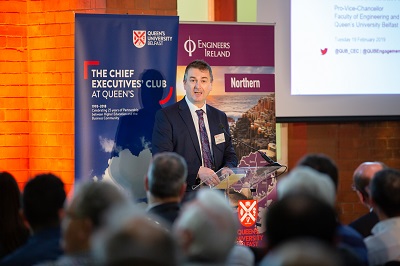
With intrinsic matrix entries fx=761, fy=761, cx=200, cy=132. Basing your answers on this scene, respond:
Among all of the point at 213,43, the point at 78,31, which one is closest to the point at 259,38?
the point at 213,43

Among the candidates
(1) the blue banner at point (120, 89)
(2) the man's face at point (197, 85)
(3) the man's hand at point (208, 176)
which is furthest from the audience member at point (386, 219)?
(1) the blue banner at point (120, 89)

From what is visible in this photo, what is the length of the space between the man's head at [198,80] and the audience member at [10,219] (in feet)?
8.11

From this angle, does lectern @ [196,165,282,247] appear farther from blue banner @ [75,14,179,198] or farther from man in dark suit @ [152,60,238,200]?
blue banner @ [75,14,179,198]

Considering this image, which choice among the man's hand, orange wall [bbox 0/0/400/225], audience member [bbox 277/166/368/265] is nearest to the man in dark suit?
the man's hand

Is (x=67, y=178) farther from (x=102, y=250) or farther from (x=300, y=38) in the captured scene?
(x=102, y=250)

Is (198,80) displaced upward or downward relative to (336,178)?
upward

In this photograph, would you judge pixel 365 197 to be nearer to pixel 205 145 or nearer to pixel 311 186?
pixel 311 186

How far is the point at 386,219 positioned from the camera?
330cm

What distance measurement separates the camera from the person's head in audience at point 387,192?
3.27 metres

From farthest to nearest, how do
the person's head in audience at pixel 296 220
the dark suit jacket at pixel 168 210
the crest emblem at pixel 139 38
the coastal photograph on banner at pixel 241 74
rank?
the coastal photograph on banner at pixel 241 74
the crest emblem at pixel 139 38
the dark suit jacket at pixel 168 210
the person's head in audience at pixel 296 220

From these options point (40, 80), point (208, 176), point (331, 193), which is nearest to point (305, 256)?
point (331, 193)

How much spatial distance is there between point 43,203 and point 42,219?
65mm

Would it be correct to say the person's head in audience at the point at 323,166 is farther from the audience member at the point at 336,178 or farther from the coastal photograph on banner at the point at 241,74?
the coastal photograph on banner at the point at 241,74

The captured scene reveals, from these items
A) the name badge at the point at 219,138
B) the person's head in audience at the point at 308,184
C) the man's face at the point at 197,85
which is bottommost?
the person's head in audience at the point at 308,184
